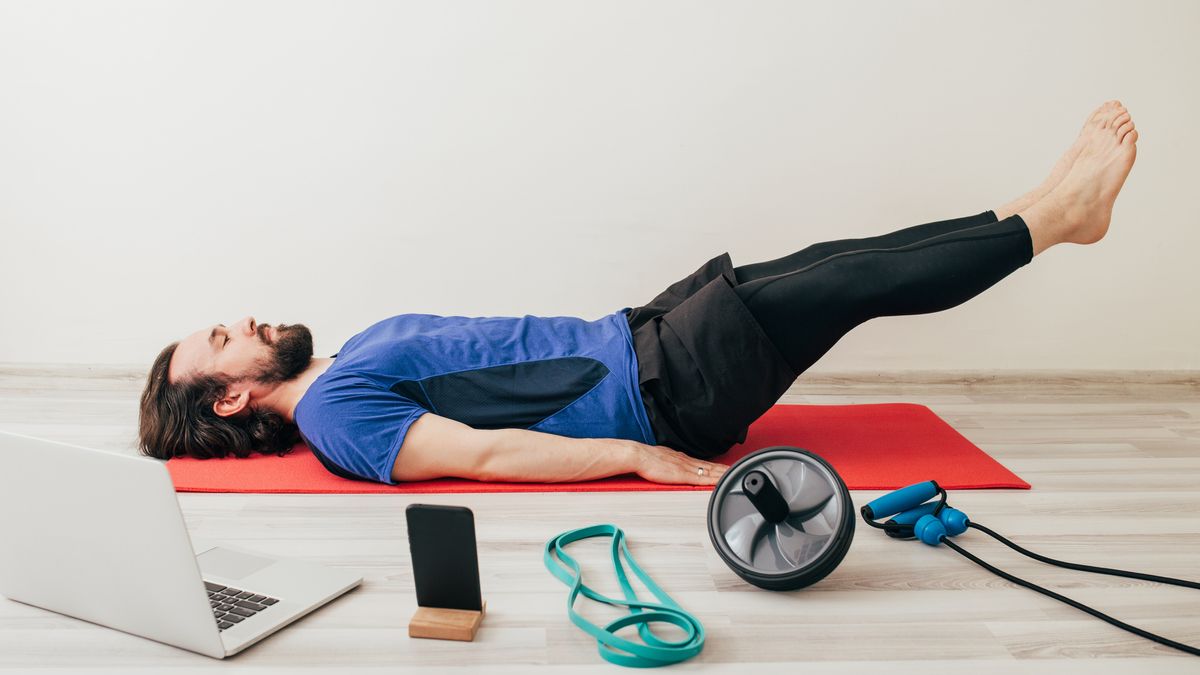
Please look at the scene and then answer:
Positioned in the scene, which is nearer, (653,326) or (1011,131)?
(653,326)

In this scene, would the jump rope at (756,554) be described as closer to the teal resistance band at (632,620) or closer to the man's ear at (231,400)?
the teal resistance band at (632,620)

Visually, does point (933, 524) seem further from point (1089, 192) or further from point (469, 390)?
point (469, 390)

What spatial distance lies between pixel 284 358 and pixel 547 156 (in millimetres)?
1101

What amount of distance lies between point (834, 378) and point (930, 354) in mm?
333

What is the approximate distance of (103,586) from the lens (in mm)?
1435

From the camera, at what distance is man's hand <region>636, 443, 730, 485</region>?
220 centimetres

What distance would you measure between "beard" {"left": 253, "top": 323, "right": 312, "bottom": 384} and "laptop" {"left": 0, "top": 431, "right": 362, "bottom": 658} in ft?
2.64

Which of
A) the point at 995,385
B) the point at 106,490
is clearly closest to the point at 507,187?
the point at 995,385

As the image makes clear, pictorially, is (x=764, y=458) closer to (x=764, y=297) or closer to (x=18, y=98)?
(x=764, y=297)

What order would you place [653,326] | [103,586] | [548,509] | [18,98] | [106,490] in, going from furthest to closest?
[18,98] < [653,326] < [548,509] < [103,586] < [106,490]

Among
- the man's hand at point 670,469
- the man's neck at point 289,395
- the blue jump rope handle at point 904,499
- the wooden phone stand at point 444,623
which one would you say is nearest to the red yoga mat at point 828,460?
the man's hand at point 670,469

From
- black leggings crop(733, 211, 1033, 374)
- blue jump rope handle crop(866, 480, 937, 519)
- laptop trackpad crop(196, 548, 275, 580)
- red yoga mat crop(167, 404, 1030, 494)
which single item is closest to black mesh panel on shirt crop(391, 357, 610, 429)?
red yoga mat crop(167, 404, 1030, 494)

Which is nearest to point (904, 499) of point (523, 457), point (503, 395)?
point (523, 457)

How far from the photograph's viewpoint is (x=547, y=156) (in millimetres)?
3039
